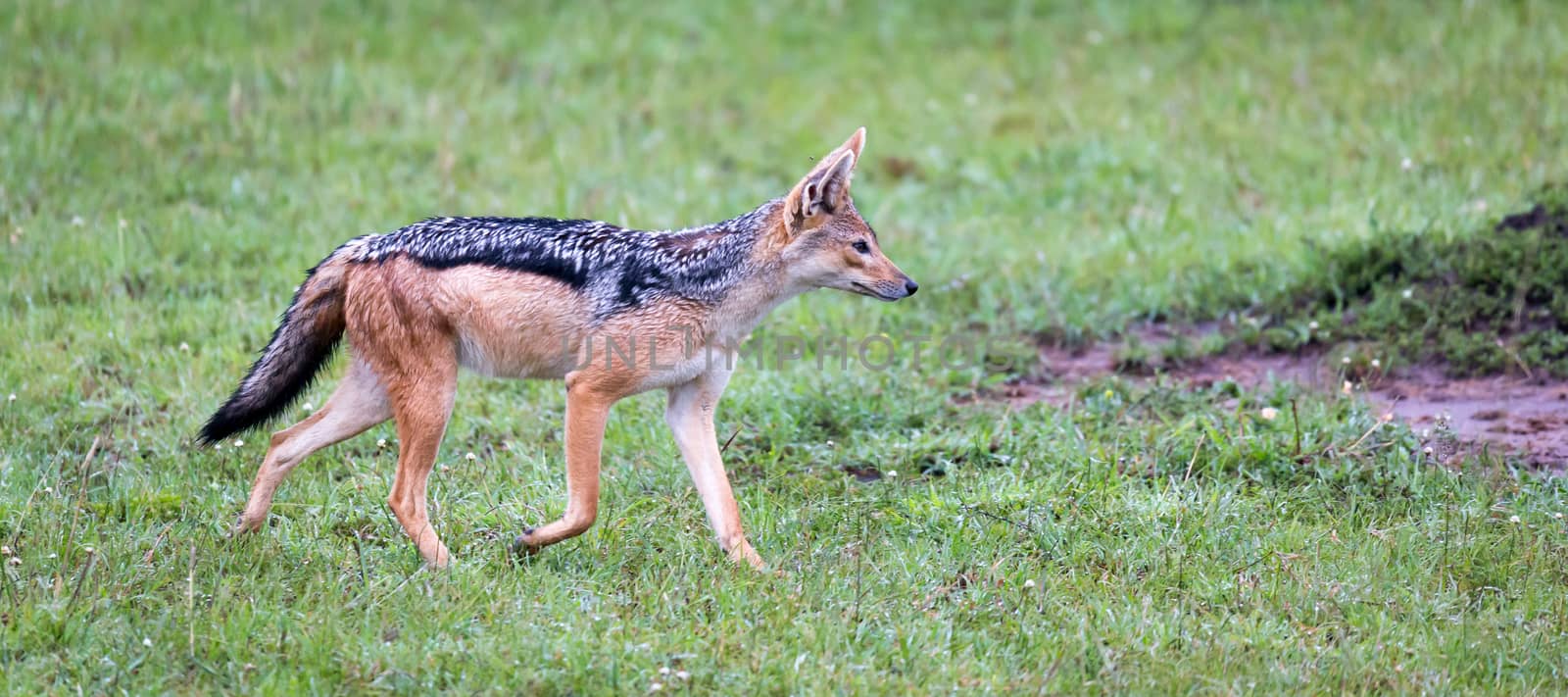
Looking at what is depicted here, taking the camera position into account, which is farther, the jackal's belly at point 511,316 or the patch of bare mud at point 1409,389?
the patch of bare mud at point 1409,389

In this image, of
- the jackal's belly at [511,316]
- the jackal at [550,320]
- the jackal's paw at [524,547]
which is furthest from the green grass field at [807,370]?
the jackal's belly at [511,316]

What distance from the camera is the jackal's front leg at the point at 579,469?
549cm

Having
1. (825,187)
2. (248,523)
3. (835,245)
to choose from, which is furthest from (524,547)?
(825,187)

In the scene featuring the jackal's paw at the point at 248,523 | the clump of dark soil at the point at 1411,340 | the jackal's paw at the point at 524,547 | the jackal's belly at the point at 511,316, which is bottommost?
the jackal's paw at the point at 248,523

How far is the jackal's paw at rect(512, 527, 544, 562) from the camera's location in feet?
18.2

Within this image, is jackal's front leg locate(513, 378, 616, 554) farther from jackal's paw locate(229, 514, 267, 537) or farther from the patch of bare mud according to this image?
the patch of bare mud

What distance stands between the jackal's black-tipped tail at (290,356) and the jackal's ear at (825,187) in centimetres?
185

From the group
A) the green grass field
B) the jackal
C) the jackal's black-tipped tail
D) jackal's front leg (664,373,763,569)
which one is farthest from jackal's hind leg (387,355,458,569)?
jackal's front leg (664,373,763,569)

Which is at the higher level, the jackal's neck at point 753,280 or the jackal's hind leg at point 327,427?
the jackal's neck at point 753,280

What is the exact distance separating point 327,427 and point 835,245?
2.17 m

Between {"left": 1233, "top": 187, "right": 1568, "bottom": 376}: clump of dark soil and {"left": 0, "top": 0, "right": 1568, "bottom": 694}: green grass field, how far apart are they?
0.23 metres

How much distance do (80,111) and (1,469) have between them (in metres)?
5.34

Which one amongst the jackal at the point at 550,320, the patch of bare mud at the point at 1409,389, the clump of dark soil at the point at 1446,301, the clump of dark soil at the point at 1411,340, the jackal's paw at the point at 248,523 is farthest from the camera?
the clump of dark soil at the point at 1446,301

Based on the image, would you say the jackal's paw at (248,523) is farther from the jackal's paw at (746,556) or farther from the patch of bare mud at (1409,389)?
the patch of bare mud at (1409,389)
